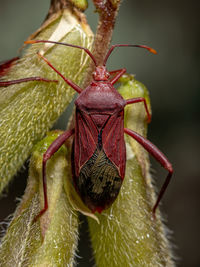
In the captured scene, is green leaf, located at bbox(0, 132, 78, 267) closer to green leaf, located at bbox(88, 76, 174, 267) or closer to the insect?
the insect

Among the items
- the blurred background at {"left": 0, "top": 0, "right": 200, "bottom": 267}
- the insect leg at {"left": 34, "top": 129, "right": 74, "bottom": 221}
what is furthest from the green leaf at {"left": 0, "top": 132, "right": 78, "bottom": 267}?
the blurred background at {"left": 0, "top": 0, "right": 200, "bottom": 267}

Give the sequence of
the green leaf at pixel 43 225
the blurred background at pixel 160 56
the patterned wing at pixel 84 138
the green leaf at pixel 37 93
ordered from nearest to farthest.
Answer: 1. the green leaf at pixel 43 225
2. the green leaf at pixel 37 93
3. the patterned wing at pixel 84 138
4. the blurred background at pixel 160 56

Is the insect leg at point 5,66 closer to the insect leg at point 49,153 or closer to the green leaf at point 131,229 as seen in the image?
the insect leg at point 49,153

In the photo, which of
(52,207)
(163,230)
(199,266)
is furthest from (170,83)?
(52,207)

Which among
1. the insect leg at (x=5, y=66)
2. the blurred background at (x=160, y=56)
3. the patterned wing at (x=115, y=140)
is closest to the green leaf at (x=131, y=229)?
the patterned wing at (x=115, y=140)

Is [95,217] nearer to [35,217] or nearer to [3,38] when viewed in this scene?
[35,217]

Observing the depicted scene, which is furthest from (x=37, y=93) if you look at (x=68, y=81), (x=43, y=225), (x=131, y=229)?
(x=131, y=229)
